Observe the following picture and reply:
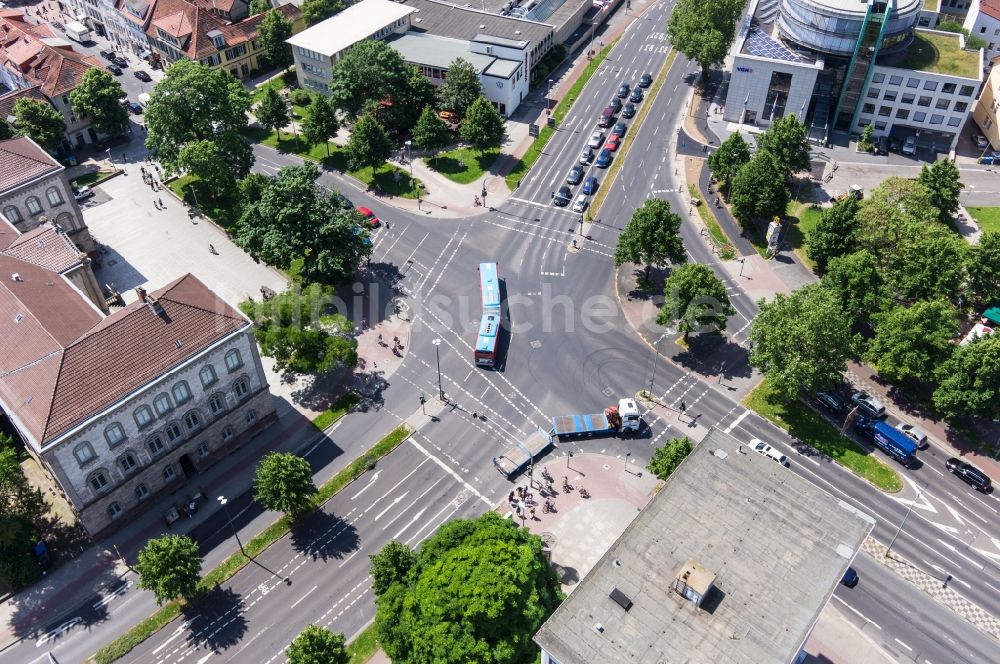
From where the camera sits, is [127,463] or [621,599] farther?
[127,463]

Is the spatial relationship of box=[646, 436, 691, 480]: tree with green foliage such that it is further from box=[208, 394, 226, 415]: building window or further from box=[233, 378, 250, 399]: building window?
box=[208, 394, 226, 415]: building window

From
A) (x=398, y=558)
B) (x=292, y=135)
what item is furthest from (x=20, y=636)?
(x=292, y=135)

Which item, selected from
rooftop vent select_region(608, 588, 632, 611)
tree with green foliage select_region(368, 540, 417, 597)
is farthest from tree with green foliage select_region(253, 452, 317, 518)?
rooftop vent select_region(608, 588, 632, 611)

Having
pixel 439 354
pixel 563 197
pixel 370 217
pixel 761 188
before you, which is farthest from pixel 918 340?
pixel 370 217

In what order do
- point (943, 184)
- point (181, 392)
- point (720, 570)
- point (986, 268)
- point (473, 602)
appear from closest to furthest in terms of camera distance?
point (720, 570) < point (473, 602) < point (181, 392) < point (986, 268) < point (943, 184)

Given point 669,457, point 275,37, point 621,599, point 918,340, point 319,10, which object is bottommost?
point 669,457

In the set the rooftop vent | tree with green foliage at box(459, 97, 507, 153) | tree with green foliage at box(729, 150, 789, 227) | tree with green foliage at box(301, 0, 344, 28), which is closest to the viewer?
the rooftop vent

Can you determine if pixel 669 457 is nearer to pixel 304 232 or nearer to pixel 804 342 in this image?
pixel 804 342
